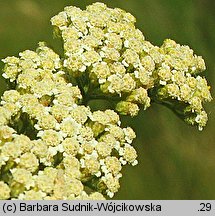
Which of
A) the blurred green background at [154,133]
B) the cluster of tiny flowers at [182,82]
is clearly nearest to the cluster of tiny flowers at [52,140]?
the cluster of tiny flowers at [182,82]

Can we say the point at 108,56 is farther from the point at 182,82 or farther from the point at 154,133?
the point at 154,133

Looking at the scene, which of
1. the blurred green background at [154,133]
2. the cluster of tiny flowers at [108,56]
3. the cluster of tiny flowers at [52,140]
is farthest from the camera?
the blurred green background at [154,133]

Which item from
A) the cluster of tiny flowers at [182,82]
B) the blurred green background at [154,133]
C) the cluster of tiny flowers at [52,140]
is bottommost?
the cluster of tiny flowers at [52,140]

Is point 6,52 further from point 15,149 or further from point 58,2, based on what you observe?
point 15,149

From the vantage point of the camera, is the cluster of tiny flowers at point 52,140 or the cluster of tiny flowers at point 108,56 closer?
the cluster of tiny flowers at point 52,140

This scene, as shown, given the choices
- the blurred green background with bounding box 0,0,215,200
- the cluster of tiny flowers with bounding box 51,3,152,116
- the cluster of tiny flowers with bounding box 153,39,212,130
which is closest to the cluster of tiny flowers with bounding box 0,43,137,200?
the cluster of tiny flowers with bounding box 51,3,152,116

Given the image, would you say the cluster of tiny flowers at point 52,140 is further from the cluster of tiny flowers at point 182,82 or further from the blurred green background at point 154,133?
the blurred green background at point 154,133

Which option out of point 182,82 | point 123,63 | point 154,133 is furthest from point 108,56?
Answer: point 154,133
